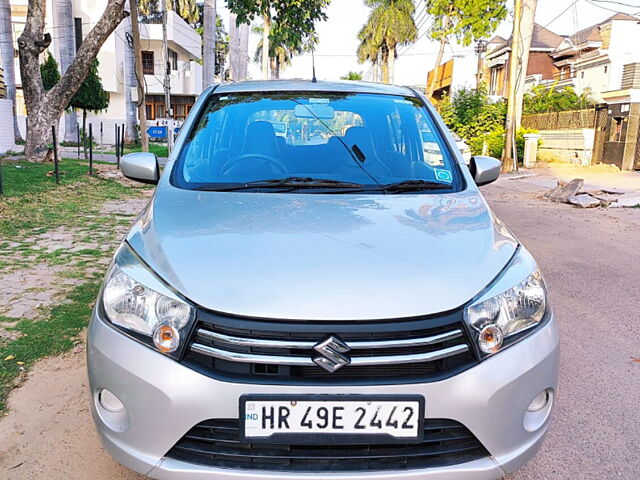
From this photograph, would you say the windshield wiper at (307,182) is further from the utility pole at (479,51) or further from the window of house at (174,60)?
the window of house at (174,60)

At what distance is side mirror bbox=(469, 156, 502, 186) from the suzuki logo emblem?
6.15ft

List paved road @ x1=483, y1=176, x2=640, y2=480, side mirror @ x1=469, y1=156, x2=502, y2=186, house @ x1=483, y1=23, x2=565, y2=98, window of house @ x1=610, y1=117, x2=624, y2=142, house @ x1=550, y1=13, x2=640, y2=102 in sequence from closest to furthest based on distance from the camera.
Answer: paved road @ x1=483, y1=176, x2=640, y2=480, side mirror @ x1=469, y1=156, x2=502, y2=186, window of house @ x1=610, y1=117, x2=624, y2=142, house @ x1=550, y1=13, x2=640, y2=102, house @ x1=483, y1=23, x2=565, y2=98

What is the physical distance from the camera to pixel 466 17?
30688 mm

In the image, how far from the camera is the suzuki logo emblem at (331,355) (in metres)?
1.74

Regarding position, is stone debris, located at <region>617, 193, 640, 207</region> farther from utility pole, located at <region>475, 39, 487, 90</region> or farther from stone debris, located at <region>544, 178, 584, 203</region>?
utility pole, located at <region>475, 39, 487, 90</region>

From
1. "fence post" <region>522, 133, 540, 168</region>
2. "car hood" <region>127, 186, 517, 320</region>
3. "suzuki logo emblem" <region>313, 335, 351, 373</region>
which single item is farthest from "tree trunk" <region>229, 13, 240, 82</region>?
"suzuki logo emblem" <region>313, 335, 351, 373</region>

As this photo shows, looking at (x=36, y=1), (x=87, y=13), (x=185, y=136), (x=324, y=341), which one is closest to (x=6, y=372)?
(x=185, y=136)

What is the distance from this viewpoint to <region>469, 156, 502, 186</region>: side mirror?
3338mm

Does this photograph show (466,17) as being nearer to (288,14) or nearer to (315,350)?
(288,14)

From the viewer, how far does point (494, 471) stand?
6.03 ft

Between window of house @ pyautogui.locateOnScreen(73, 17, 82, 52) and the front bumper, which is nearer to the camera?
the front bumper

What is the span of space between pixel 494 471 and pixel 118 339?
4.19 feet

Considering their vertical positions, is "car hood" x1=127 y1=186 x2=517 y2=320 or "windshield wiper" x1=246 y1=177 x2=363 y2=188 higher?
"windshield wiper" x1=246 y1=177 x2=363 y2=188

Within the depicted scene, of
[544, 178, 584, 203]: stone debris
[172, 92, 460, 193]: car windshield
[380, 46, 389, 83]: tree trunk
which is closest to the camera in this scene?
[172, 92, 460, 193]: car windshield
